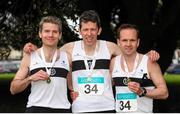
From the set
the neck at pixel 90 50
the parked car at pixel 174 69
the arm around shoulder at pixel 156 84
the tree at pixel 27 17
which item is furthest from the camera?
the parked car at pixel 174 69

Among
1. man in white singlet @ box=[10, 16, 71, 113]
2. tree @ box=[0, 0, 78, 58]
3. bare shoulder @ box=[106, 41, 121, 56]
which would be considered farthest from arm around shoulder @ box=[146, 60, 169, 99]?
tree @ box=[0, 0, 78, 58]

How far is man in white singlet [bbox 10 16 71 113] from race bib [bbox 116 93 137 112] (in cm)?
52

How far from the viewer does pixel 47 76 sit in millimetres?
5016

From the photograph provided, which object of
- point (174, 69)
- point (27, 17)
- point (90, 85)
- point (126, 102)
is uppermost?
point (27, 17)

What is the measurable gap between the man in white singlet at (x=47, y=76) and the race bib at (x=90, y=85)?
0.59 feet

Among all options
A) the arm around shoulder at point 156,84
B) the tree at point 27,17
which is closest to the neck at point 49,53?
the arm around shoulder at point 156,84

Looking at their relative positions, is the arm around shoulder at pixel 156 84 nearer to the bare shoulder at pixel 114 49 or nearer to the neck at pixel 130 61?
the neck at pixel 130 61

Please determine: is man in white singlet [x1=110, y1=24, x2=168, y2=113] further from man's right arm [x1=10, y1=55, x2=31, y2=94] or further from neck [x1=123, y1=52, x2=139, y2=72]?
man's right arm [x1=10, y1=55, x2=31, y2=94]

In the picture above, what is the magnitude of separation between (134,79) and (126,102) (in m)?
0.25

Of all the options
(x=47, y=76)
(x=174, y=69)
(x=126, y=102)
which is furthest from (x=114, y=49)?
(x=174, y=69)

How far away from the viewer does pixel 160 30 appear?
12328 mm

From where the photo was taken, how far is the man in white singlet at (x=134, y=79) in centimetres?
505

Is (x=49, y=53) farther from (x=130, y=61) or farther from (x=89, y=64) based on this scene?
(x=130, y=61)

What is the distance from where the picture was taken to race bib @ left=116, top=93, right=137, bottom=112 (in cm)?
510
